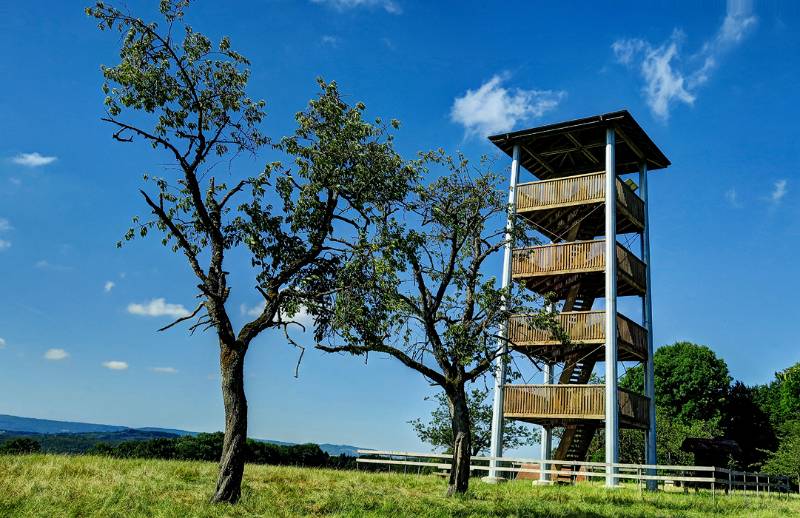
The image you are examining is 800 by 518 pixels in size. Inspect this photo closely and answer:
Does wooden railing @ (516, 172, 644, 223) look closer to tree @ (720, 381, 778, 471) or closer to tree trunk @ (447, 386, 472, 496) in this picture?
tree trunk @ (447, 386, 472, 496)

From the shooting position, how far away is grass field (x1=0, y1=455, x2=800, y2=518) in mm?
13086

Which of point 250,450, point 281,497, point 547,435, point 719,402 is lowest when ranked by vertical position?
point 250,450

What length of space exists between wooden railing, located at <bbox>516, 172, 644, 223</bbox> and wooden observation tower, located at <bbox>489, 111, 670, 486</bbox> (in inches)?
1.6

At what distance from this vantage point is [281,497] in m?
15.4

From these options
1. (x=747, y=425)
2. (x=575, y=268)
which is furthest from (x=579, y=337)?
(x=747, y=425)

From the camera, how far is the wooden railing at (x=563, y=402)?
25500 millimetres

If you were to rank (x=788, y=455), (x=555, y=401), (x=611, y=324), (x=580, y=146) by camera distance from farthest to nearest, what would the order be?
(x=788, y=455)
(x=580, y=146)
(x=555, y=401)
(x=611, y=324)

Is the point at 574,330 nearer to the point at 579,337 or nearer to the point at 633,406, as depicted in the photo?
the point at 579,337

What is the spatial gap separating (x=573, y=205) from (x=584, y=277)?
2.99m

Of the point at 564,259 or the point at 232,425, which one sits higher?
the point at 564,259

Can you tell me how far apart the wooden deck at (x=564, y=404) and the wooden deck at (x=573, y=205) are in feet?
22.5

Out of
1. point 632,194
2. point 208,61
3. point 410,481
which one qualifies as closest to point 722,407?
point 632,194

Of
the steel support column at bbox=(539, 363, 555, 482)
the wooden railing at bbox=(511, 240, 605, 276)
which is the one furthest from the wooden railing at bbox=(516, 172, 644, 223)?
the steel support column at bbox=(539, 363, 555, 482)

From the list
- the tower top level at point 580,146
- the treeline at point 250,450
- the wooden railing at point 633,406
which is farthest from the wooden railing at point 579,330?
the treeline at point 250,450
